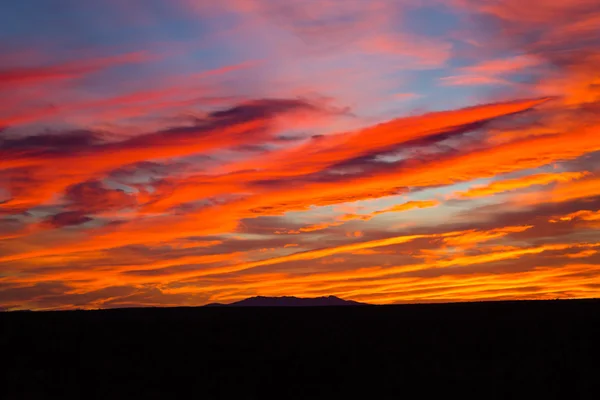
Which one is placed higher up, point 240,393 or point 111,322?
point 111,322

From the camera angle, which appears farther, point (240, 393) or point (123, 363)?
point (123, 363)

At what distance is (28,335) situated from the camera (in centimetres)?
3981

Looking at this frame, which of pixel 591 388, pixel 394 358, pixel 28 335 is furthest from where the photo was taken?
pixel 28 335

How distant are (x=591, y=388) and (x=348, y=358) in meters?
9.97

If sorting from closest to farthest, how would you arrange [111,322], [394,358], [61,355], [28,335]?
[394,358]
[61,355]
[28,335]
[111,322]

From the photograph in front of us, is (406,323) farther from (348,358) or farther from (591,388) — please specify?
(591,388)

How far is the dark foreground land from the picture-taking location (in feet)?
89.4

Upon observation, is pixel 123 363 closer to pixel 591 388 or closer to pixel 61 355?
pixel 61 355

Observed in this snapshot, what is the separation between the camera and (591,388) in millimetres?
26438

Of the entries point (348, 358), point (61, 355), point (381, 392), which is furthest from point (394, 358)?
point (61, 355)

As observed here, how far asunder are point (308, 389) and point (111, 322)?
19745 mm

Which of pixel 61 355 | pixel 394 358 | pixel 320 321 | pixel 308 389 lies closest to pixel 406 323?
pixel 320 321

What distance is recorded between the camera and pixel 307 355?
1308 inches

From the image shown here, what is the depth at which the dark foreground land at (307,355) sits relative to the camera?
27.2 metres
